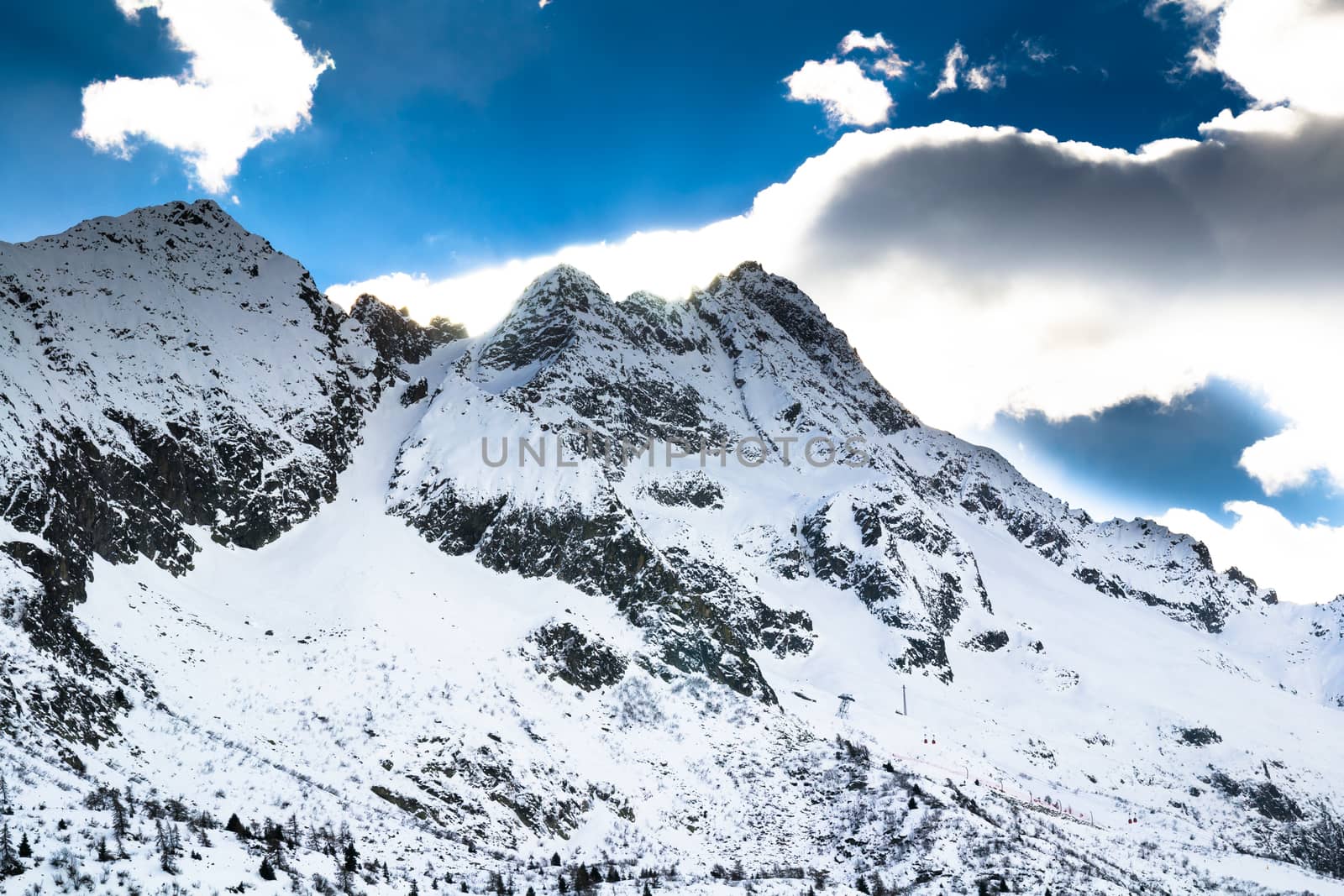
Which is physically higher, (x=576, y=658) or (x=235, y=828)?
(x=576, y=658)

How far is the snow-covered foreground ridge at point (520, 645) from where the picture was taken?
41750mm

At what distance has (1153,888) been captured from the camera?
165ft

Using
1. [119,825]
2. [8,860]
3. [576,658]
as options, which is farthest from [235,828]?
[576,658]

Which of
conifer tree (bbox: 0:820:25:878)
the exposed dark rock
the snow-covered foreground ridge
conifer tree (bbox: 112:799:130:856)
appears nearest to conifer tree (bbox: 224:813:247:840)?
the snow-covered foreground ridge

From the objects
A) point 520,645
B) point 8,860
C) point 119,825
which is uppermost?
point 520,645

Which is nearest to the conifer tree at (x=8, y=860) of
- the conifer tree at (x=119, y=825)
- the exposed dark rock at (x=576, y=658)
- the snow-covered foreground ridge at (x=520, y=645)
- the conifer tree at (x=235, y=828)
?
the snow-covered foreground ridge at (x=520, y=645)

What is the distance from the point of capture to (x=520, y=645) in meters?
68.6

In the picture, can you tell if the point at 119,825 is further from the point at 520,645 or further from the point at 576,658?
the point at 576,658

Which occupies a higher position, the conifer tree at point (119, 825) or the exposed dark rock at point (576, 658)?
the exposed dark rock at point (576, 658)

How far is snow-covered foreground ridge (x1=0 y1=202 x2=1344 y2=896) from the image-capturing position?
41750 mm

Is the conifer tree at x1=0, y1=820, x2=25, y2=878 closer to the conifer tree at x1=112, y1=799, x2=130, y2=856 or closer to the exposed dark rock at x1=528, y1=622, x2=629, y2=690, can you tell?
the conifer tree at x1=112, y1=799, x2=130, y2=856

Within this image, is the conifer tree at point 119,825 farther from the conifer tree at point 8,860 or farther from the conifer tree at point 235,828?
the conifer tree at point 235,828

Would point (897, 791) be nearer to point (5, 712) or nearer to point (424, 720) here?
point (424, 720)

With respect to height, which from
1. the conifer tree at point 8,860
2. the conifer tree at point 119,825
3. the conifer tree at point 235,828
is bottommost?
the conifer tree at point 235,828
